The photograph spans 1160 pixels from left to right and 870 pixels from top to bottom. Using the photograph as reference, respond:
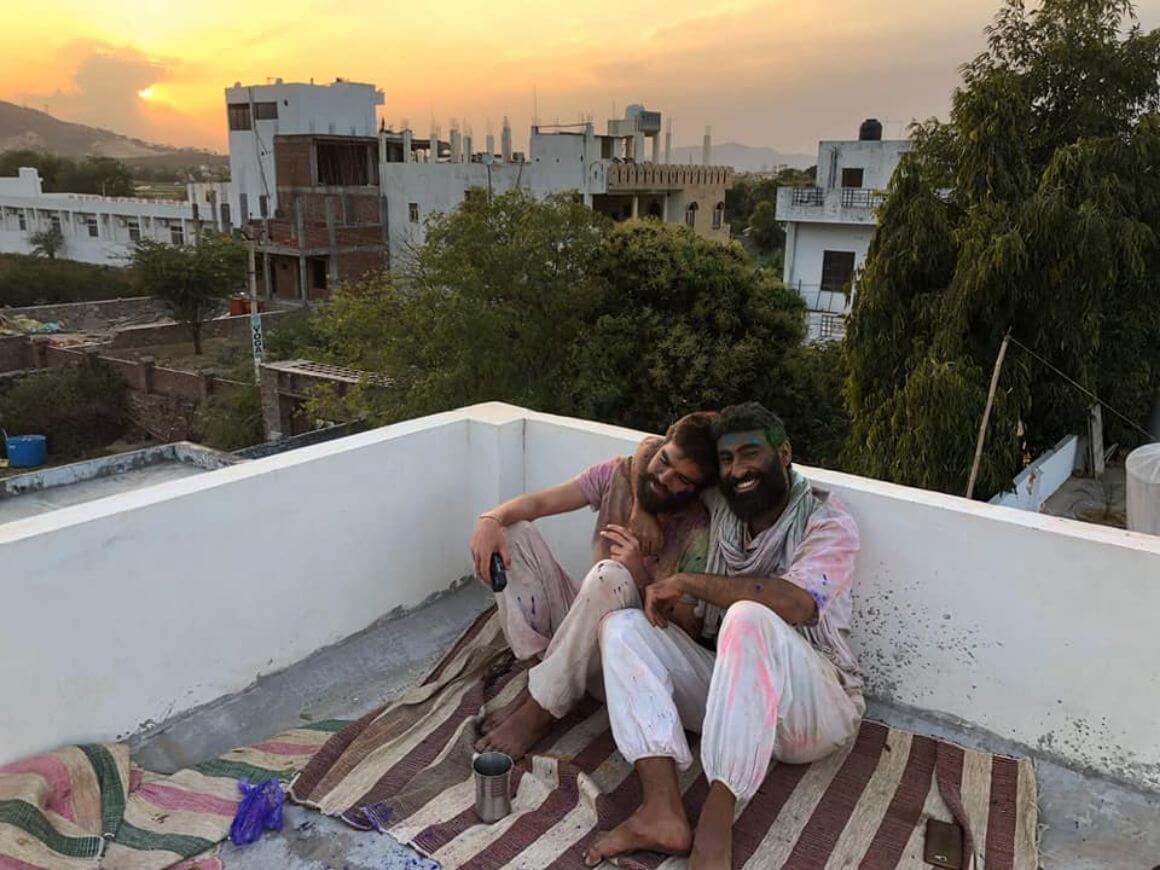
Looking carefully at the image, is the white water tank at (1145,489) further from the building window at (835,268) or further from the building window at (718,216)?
the building window at (718,216)

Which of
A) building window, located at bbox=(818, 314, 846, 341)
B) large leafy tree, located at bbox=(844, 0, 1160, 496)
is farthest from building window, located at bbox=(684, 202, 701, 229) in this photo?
large leafy tree, located at bbox=(844, 0, 1160, 496)

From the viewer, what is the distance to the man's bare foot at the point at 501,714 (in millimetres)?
2333

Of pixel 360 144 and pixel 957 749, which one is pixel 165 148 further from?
pixel 957 749

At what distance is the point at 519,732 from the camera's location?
223 centimetres

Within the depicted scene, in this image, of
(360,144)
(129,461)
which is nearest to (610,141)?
(360,144)

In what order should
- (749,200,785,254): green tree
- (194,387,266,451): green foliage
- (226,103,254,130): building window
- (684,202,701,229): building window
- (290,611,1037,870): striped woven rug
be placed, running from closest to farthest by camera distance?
(290,611,1037,870): striped woven rug < (194,387,266,451): green foliage < (684,202,701,229): building window < (226,103,254,130): building window < (749,200,785,254): green tree

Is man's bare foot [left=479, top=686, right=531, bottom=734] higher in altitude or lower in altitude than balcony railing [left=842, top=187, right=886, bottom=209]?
lower

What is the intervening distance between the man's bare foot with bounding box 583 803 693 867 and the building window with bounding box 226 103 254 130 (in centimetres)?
3350

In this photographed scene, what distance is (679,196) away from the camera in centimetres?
2750

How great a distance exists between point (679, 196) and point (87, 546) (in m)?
26.9

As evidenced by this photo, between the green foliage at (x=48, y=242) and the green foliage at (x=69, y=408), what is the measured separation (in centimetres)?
1975

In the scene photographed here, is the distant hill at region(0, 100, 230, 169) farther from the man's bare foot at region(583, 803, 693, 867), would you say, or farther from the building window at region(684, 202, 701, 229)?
the man's bare foot at region(583, 803, 693, 867)

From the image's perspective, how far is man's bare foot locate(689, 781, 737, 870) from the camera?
177 centimetres

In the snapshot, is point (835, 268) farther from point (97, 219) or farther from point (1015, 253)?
point (97, 219)
